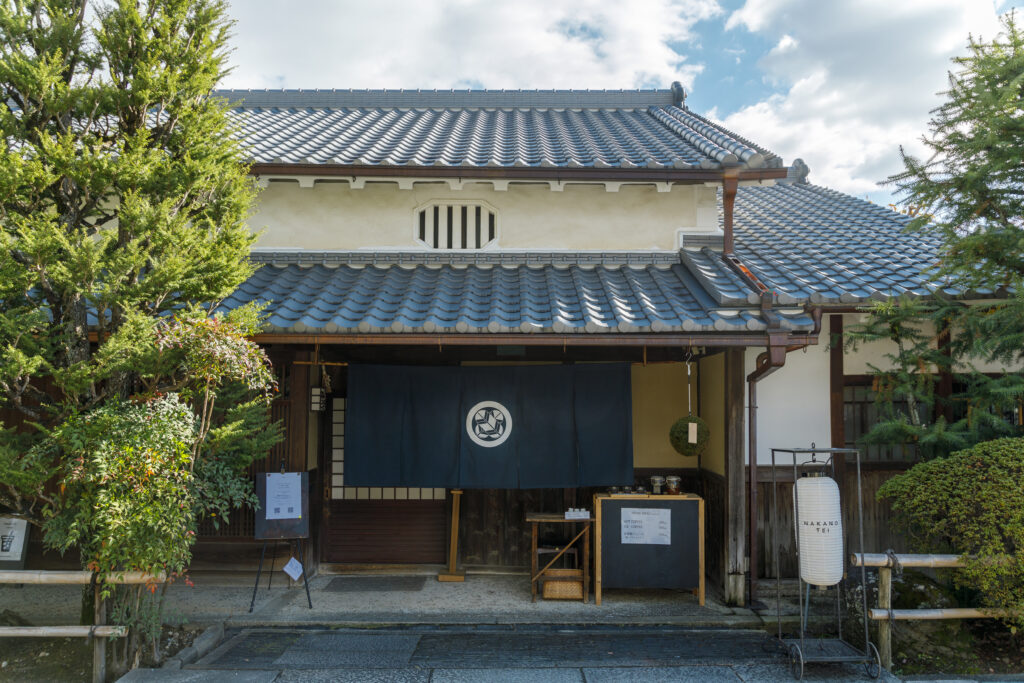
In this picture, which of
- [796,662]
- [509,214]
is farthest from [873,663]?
[509,214]

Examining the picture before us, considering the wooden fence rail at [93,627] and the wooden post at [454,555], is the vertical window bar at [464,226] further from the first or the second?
the wooden fence rail at [93,627]

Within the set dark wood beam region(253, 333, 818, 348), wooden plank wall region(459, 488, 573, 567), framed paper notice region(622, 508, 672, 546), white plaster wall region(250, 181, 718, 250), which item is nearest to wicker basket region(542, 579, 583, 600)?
framed paper notice region(622, 508, 672, 546)

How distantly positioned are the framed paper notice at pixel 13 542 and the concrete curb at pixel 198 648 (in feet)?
8.76

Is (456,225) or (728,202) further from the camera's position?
(456,225)

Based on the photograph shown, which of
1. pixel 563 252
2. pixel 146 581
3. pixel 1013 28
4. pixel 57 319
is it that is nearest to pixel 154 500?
pixel 146 581

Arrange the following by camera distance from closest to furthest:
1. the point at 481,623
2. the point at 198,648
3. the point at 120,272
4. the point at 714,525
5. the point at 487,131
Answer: the point at 120,272
the point at 198,648
the point at 481,623
the point at 714,525
the point at 487,131

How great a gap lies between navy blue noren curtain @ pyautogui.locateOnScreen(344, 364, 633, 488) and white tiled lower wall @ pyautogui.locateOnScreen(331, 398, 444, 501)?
1.58 m

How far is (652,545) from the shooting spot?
269 inches

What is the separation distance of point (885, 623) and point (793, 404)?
8.29 ft

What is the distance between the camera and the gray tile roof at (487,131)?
313 inches

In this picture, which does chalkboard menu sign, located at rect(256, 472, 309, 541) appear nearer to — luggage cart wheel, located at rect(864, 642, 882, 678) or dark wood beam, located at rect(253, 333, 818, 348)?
dark wood beam, located at rect(253, 333, 818, 348)

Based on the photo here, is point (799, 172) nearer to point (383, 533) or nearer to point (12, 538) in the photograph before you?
point (383, 533)

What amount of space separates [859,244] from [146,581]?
30.2 ft

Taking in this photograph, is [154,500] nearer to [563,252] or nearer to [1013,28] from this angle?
[563,252]
